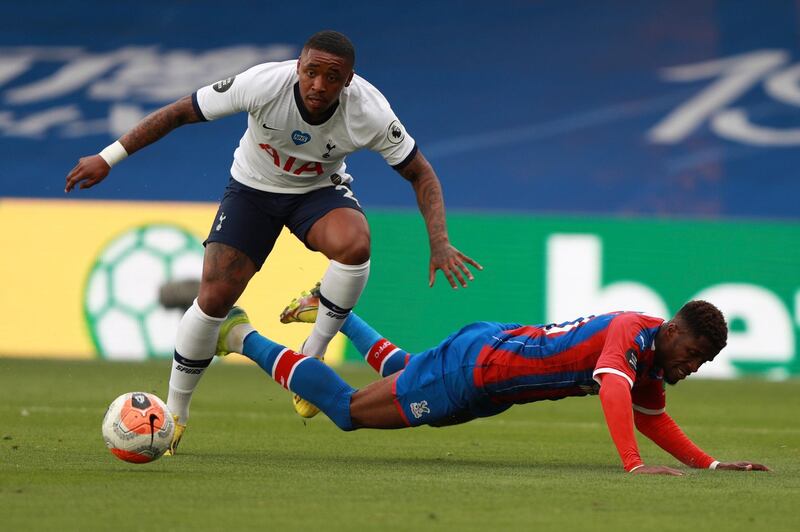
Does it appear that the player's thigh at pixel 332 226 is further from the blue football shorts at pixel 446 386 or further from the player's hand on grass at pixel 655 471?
the player's hand on grass at pixel 655 471

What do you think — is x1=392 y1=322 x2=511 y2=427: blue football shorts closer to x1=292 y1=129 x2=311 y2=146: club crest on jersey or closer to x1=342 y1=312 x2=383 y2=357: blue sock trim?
x1=342 y1=312 x2=383 y2=357: blue sock trim

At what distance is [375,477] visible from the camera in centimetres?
597

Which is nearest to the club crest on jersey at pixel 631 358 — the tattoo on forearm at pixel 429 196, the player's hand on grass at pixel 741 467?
the player's hand on grass at pixel 741 467

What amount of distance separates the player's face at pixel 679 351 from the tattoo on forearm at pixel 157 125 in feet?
8.09

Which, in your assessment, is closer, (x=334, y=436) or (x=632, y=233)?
(x=334, y=436)

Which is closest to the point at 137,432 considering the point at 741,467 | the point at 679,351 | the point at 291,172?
the point at 291,172

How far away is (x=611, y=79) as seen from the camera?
66.2ft

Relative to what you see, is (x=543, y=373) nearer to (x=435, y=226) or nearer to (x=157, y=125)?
(x=435, y=226)

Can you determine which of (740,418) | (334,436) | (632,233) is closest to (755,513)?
(334,436)

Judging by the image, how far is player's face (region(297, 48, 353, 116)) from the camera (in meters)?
6.73

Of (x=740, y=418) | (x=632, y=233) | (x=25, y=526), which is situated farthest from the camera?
(x=632, y=233)

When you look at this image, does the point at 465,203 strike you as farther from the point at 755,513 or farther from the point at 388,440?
the point at 755,513

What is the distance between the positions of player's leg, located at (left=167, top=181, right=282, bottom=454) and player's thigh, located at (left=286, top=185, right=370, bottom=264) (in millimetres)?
170

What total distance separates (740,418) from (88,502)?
629 centimetres
